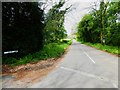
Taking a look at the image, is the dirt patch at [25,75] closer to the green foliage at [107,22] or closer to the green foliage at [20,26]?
the green foliage at [20,26]

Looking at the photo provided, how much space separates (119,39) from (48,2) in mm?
12109

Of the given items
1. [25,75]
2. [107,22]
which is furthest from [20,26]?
[107,22]

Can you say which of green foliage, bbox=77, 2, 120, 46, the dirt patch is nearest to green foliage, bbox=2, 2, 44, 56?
the dirt patch

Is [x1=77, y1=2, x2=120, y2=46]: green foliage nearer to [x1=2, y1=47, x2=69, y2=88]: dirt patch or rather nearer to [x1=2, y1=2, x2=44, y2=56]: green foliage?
[x1=2, y1=2, x2=44, y2=56]: green foliage

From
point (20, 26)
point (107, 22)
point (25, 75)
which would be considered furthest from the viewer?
point (107, 22)

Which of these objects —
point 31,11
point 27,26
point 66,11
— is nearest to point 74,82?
point 27,26

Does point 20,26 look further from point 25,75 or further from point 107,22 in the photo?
point 107,22

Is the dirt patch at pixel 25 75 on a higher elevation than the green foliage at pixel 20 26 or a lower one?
lower

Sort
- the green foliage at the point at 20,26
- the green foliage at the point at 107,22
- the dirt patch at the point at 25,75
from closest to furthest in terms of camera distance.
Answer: the dirt patch at the point at 25,75, the green foliage at the point at 20,26, the green foliage at the point at 107,22

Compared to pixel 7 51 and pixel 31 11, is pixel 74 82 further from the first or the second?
pixel 31 11

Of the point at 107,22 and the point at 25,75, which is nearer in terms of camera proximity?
the point at 25,75

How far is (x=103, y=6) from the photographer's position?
38.0m

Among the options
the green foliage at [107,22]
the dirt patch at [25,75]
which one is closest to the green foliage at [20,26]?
the dirt patch at [25,75]

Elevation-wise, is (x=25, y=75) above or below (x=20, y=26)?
below
